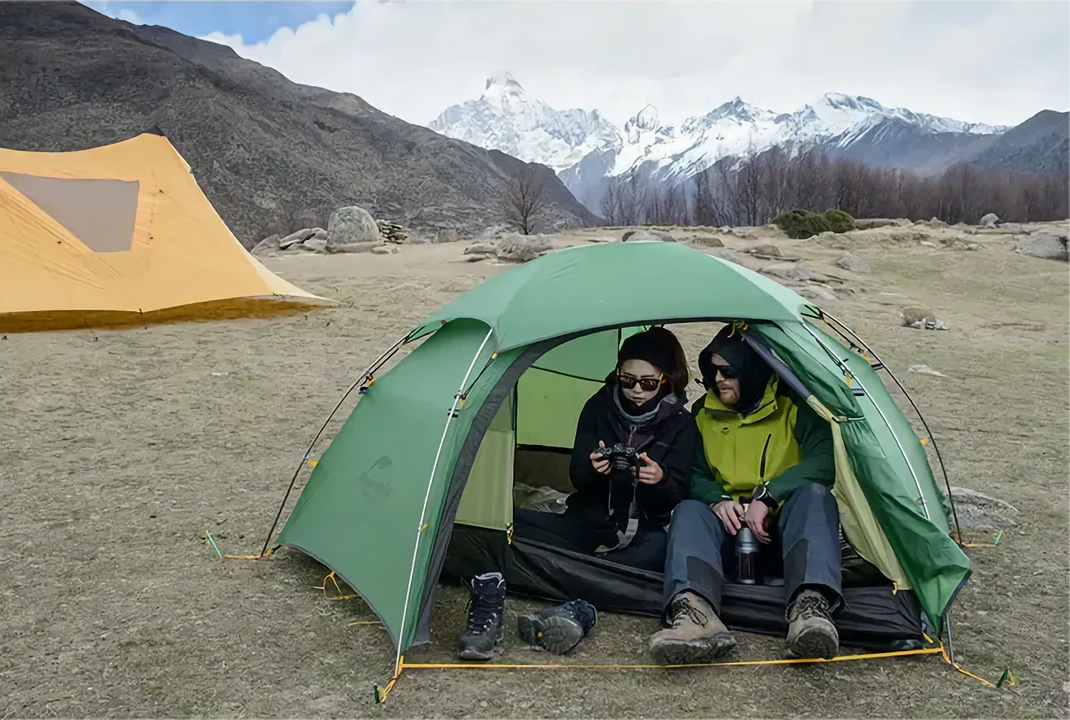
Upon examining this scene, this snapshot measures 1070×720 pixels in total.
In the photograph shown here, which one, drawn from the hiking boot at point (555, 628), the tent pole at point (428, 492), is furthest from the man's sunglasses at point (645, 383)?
the hiking boot at point (555, 628)

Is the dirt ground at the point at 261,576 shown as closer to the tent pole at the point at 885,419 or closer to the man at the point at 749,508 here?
the man at the point at 749,508

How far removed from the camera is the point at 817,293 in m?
13.6

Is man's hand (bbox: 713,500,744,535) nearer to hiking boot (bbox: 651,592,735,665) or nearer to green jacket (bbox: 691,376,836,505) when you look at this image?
green jacket (bbox: 691,376,836,505)

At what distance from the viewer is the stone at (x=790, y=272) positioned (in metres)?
15.0

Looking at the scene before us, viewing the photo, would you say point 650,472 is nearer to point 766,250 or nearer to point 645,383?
point 645,383

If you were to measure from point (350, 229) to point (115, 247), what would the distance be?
12963 mm

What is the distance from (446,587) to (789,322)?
1985 mm

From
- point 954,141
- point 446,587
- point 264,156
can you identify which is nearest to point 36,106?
point 264,156

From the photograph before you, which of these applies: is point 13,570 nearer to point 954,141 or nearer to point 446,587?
point 446,587

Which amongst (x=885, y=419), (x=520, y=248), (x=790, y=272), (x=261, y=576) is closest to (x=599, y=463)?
(x=885, y=419)

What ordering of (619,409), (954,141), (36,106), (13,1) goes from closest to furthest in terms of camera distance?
(619,409), (36,106), (13,1), (954,141)

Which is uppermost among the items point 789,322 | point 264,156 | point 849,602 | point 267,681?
point 264,156

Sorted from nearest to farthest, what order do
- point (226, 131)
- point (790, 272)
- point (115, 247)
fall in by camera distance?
point (115, 247)
point (790, 272)
point (226, 131)

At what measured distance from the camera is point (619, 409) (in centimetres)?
393
